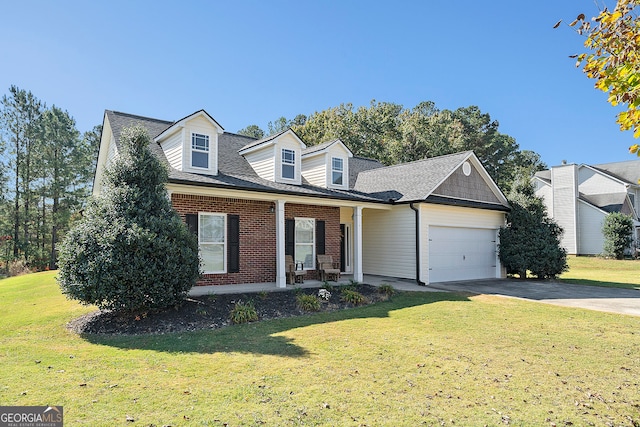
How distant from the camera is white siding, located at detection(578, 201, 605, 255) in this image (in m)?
29.0

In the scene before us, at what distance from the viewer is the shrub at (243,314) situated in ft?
26.7

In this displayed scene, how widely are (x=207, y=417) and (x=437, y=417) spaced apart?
94.1 inches

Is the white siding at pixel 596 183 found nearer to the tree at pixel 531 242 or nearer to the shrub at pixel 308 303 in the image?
the tree at pixel 531 242

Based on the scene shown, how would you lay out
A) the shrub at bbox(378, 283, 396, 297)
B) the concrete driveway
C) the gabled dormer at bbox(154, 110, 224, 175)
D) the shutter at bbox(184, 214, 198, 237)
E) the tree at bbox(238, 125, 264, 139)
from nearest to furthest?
the concrete driveway, the shutter at bbox(184, 214, 198, 237), the shrub at bbox(378, 283, 396, 297), the gabled dormer at bbox(154, 110, 224, 175), the tree at bbox(238, 125, 264, 139)

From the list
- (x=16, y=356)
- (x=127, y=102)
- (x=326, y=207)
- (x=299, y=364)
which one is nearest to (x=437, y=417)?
(x=299, y=364)

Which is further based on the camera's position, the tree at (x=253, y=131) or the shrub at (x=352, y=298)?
the tree at (x=253, y=131)

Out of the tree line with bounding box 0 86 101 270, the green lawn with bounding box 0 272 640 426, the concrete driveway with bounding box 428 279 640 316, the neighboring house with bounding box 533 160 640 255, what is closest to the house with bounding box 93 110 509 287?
the concrete driveway with bounding box 428 279 640 316

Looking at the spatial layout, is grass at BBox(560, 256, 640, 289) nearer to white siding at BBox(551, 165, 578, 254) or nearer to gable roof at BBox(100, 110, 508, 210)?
white siding at BBox(551, 165, 578, 254)

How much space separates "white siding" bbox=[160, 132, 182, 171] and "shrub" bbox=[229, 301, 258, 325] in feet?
17.6

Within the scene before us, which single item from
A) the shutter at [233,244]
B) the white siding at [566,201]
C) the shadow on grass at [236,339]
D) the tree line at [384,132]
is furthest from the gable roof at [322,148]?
the white siding at [566,201]

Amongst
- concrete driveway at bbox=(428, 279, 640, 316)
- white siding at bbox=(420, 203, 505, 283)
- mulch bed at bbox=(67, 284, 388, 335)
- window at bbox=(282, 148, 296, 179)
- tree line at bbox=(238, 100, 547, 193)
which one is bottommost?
concrete driveway at bbox=(428, 279, 640, 316)

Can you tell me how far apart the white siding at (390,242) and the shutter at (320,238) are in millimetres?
3099

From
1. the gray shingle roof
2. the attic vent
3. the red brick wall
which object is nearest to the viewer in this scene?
the red brick wall

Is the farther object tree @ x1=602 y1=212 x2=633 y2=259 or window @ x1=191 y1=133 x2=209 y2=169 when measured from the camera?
tree @ x1=602 y1=212 x2=633 y2=259
